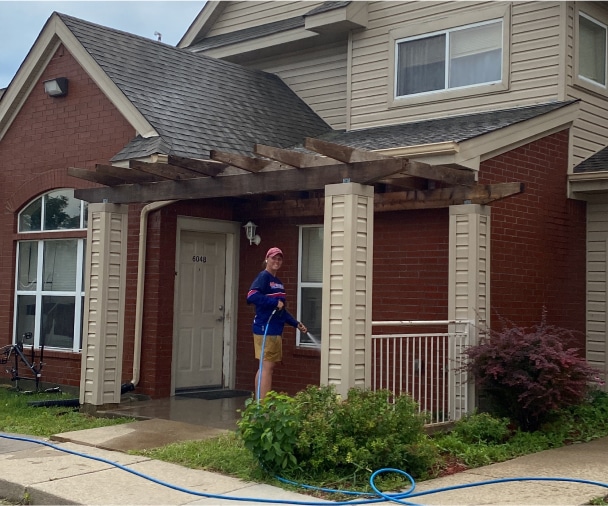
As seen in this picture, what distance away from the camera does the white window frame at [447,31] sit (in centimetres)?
1177

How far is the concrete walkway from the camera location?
6.00m

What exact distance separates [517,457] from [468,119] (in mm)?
5471

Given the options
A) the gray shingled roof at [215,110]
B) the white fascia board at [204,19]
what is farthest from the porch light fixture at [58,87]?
the white fascia board at [204,19]

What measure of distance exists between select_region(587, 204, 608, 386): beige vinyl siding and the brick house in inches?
1.2

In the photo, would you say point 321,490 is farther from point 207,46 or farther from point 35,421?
point 207,46

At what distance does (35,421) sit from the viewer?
923cm

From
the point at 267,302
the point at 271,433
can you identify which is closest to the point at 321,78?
the point at 267,302

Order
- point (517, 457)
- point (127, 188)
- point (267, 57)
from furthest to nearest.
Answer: point (267, 57)
point (127, 188)
point (517, 457)

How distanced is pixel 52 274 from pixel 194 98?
3.43 metres

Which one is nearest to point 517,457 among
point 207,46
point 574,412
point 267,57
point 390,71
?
point 574,412

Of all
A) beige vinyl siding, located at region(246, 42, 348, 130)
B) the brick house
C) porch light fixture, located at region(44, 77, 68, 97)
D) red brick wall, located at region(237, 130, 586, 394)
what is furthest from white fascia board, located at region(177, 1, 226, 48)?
red brick wall, located at region(237, 130, 586, 394)

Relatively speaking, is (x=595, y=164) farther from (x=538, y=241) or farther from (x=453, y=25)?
(x=453, y=25)

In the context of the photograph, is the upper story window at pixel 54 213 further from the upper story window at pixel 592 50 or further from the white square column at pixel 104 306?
the upper story window at pixel 592 50

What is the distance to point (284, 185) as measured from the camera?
793 centimetres
